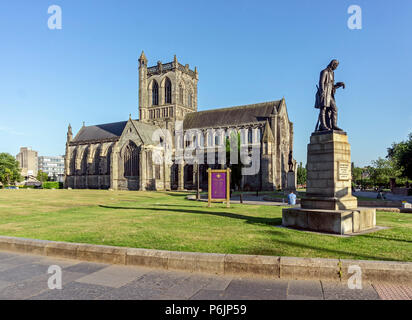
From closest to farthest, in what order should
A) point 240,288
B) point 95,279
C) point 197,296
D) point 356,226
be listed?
point 197,296 < point 240,288 < point 95,279 < point 356,226

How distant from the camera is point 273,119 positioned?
52.3 m

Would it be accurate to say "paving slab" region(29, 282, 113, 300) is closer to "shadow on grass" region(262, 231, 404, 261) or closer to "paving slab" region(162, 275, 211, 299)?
"paving slab" region(162, 275, 211, 299)

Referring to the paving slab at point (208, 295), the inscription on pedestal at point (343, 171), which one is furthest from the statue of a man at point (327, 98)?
the paving slab at point (208, 295)

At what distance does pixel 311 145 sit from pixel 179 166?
48.2 m

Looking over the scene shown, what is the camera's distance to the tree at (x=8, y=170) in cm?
8594

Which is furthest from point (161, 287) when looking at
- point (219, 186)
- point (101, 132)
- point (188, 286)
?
point (101, 132)

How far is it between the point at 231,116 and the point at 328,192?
168 ft

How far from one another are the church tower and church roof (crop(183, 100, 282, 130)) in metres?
3.42

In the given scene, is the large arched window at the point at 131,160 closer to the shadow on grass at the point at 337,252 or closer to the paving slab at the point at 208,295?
the shadow on grass at the point at 337,252

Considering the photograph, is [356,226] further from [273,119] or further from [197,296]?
[273,119]

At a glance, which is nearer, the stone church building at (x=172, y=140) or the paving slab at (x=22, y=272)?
the paving slab at (x=22, y=272)

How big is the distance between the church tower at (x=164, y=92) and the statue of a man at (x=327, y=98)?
52.9m

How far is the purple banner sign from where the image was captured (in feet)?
62.4
